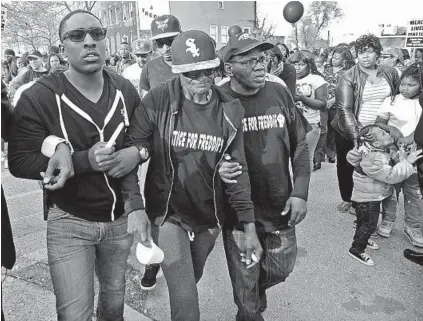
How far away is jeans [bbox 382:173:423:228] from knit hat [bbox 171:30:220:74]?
2961mm

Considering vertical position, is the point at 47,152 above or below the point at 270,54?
below

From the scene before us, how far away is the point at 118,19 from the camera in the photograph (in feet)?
130

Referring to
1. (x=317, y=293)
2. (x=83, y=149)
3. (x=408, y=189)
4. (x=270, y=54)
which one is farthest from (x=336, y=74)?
(x=83, y=149)

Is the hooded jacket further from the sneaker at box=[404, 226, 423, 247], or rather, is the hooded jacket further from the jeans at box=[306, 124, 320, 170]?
the sneaker at box=[404, 226, 423, 247]

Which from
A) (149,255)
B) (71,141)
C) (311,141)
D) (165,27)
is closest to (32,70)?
(165,27)

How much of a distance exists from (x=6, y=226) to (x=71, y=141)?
0.55 meters

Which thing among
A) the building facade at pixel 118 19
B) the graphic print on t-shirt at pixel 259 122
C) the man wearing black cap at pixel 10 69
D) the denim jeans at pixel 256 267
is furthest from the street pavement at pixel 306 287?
the building facade at pixel 118 19

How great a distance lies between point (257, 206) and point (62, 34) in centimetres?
160

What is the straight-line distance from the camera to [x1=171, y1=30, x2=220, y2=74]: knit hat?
235 cm

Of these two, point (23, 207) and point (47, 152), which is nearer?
point (47, 152)

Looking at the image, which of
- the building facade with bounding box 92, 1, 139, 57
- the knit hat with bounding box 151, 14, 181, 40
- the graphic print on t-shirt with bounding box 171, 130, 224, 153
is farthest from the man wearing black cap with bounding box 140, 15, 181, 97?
the building facade with bounding box 92, 1, 139, 57

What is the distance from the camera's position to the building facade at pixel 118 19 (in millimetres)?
36531

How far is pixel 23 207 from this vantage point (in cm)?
571

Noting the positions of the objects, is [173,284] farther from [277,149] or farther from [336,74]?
[336,74]
